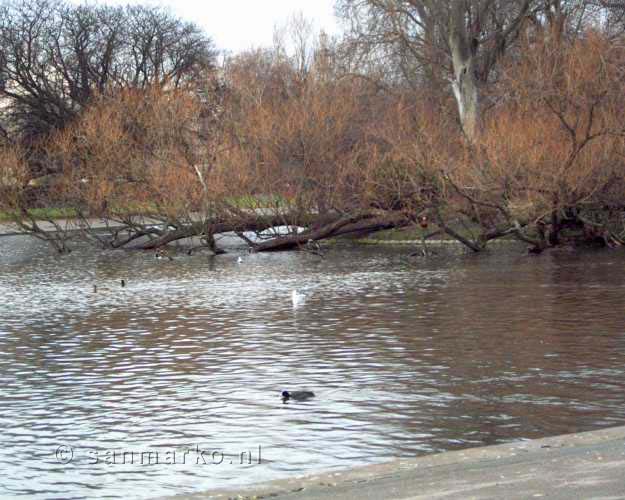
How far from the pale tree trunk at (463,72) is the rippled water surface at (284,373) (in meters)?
15.0

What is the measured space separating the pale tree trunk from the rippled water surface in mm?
15004

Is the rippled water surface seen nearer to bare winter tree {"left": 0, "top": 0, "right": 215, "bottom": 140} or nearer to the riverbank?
the riverbank

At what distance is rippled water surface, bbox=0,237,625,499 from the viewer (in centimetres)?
1045

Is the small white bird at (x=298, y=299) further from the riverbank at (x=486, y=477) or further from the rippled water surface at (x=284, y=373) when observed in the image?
the riverbank at (x=486, y=477)

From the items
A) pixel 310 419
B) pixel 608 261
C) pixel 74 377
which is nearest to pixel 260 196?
pixel 608 261

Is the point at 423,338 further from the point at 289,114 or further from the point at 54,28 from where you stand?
the point at 54,28

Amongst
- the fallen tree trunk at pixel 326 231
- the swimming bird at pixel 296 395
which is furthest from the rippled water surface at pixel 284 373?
the fallen tree trunk at pixel 326 231

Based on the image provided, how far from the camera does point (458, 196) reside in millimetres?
35938

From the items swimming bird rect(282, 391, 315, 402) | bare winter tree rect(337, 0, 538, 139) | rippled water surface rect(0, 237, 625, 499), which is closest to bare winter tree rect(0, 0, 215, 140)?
bare winter tree rect(337, 0, 538, 139)

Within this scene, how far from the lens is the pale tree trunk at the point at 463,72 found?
4125 centimetres

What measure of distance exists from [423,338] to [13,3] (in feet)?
183

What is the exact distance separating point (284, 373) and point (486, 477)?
23.0 ft

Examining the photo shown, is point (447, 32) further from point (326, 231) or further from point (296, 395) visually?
point (296, 395)

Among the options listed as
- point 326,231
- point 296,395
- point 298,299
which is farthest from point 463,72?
point 296,395
